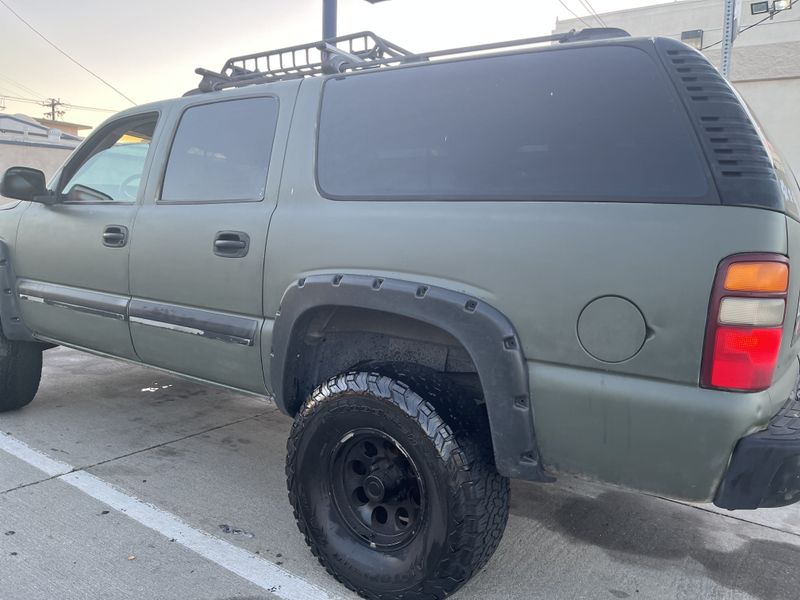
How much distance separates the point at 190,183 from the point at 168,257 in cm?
38

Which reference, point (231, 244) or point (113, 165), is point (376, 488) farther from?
point (113, 165)

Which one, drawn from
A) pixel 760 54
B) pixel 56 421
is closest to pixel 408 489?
pixel 56 421

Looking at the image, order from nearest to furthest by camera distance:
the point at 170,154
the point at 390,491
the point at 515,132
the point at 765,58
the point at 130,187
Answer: the point at 515,132 < the point at 390,491 < the point at 170,154 < the point at 130,187 < the point at 765,58

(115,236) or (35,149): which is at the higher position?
(35,149)

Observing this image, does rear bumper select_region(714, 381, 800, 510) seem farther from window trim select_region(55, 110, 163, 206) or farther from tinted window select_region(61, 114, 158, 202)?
tinted window select_region(61, 114, 158, 202)

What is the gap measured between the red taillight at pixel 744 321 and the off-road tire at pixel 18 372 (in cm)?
401

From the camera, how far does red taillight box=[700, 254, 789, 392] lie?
168cm

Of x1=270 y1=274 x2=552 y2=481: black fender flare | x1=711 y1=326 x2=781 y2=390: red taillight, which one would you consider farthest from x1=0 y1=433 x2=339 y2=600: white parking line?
→ x1=711 y1=326 x2=781 y2=390: red taillight

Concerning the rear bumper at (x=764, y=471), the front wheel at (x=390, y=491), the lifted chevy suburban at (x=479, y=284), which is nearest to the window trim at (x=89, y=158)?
the lifted chevy suburban at (x=479, y=284)

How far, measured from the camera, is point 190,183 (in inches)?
122

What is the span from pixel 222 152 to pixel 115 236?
0.77 m

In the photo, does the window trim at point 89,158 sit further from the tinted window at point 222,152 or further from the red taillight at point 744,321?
the red taillight at point 744,321

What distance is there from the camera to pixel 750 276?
168 centimetres

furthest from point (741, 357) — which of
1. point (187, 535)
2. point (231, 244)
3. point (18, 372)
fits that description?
point (18, 372)
